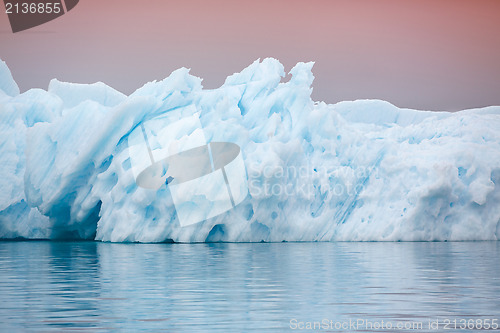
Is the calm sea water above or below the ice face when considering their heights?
above

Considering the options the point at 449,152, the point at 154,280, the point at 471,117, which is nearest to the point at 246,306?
the point at 154,280

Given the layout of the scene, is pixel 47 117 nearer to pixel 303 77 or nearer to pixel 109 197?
pixel 109 197

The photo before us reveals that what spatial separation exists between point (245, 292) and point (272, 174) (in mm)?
11873

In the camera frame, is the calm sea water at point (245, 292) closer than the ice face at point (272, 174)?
Yes

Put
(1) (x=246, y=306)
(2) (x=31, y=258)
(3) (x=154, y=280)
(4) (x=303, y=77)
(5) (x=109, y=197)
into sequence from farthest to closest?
(4) (x=303, y=77) → (5) (x=109, y=197) → (2) (x=31, y=258) → (3) (x=154, y=280) → (1) (x=246, y=306)

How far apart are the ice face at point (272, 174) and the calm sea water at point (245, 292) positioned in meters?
5.84

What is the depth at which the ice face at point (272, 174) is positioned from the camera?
830 inches

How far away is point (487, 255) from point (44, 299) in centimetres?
1024

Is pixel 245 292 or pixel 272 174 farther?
pixel 272 174

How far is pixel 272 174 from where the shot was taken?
2059 cm

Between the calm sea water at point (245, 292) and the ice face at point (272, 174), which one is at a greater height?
the calm sea water at point (245, 292)

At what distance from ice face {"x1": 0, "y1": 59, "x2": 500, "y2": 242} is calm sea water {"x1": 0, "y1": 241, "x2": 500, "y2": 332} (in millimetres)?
5845

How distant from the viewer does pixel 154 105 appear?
73.3ft

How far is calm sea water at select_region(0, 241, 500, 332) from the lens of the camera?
21.8ft
